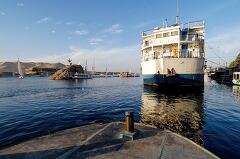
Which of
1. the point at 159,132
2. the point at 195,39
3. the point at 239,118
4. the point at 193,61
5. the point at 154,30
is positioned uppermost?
the point at 154,30

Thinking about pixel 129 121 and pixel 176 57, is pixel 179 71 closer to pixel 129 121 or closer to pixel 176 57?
pixel 176 57

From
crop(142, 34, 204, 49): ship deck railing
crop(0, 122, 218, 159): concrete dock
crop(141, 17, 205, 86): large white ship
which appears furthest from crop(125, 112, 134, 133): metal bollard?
crop(142, 34, 204, 49): ship deck railing

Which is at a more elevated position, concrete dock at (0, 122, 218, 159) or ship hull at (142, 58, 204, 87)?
ship hull at (142, 58, 204, 87)

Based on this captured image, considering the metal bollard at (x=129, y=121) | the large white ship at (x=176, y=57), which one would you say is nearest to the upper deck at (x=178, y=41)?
the large white ship at (x=176, y=57)

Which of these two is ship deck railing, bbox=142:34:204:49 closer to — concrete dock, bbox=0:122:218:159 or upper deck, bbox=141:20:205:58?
upper deck, bbox=141:20:205:58

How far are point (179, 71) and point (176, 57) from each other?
2899mm

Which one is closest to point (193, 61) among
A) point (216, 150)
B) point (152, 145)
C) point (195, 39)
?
point (195, 39)

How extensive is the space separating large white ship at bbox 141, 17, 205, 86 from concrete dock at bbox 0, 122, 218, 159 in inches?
1007

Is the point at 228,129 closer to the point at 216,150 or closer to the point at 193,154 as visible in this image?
the point at 216,150

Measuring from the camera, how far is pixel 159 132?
27.8 ft

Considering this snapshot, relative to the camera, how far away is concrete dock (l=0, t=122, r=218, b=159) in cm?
603

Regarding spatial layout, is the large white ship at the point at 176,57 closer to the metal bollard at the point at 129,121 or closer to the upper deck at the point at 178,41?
the upper deck at the point at 178,41

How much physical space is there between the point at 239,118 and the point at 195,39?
2402cm

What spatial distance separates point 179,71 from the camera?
32344 millimetres
